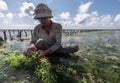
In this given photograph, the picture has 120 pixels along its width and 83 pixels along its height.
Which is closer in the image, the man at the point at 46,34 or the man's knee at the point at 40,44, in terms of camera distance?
the man at the point at 46,34

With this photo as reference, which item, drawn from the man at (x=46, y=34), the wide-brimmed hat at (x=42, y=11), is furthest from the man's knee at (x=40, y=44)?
the wide-brimmed hat at (x=42, y=11)

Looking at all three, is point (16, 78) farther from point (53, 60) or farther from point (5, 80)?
point (53, 60)

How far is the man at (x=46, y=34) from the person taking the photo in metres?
6.62

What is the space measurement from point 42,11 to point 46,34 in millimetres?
1155

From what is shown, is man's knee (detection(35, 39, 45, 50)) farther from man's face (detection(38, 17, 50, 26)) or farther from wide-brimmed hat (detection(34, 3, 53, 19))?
wide-brimmed hat (detection(34, 3, 53, 19))

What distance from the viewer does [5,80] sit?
5.04m

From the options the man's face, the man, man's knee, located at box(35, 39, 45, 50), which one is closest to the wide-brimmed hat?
the man

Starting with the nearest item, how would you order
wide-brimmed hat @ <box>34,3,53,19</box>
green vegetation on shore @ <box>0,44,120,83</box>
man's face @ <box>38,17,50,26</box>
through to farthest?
green vegetation on shore @ <box>0,44,120,83</box>, wide-brimmed hat @ <box>34,3,53,19</box>, man's face @ <box>38,17,50,26</box>

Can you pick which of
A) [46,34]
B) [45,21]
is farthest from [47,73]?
[46,34]

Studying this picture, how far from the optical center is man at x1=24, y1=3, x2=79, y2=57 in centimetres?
662

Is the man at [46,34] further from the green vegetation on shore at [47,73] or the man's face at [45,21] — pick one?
the green vegetation on shore at [47,73]

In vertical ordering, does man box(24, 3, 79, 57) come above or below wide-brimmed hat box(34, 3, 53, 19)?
below

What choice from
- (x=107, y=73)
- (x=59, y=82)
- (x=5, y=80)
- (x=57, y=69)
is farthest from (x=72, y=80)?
(x=5, y=80)

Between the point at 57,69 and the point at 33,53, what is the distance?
4.58 ft
